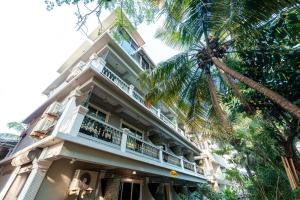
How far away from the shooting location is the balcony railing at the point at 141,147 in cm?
713

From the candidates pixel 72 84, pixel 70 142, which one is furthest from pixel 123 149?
pixel 72 84

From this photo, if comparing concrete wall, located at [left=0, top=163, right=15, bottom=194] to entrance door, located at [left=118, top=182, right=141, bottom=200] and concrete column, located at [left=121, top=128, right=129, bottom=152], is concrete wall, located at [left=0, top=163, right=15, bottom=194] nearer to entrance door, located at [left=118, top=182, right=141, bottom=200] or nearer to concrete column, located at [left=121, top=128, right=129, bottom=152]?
entrance door, located at [left=118, top=182, right=141, bottom=200]

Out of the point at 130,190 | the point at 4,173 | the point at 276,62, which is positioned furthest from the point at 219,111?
the point at 4,173

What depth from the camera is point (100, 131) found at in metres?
6.20

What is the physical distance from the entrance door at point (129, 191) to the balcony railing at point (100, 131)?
2613 mm

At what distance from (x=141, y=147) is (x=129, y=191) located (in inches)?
90.4

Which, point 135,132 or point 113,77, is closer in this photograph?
point 113,77

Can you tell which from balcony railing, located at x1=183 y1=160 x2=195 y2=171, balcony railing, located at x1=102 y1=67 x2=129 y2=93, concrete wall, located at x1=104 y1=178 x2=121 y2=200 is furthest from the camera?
balcony railing, located at x1=183 y1=160 x2=195 y2=171

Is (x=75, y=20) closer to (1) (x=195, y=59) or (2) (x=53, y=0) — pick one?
(2) (x=53, y=0)

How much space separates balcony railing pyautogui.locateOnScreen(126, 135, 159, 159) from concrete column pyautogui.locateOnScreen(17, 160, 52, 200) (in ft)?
9.84

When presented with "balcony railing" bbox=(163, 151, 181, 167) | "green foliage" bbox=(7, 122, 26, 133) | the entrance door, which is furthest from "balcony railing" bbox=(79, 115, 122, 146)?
"green foliage" bbox=(7, 122, 26, 133)

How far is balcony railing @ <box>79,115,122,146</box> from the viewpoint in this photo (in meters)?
5.84

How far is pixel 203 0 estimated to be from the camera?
5.11 meters

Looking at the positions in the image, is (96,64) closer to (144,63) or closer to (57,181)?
(57,181)
